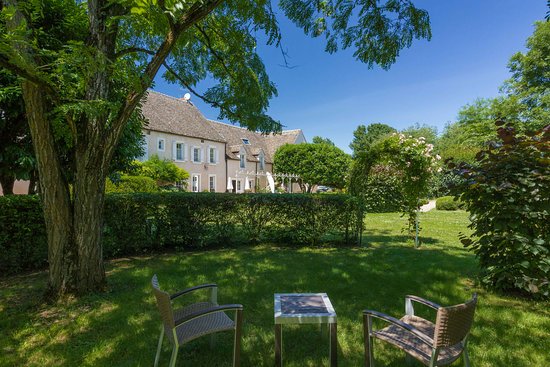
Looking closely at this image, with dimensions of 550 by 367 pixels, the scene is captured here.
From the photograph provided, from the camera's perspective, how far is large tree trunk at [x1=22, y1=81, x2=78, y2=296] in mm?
3889

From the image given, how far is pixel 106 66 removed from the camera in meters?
3.33

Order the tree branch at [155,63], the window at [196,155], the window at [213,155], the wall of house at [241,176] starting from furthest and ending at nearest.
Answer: the wall of house at [241,176] < the window at [213,155] < the window at [196,155] < the tree branch at [155,63]

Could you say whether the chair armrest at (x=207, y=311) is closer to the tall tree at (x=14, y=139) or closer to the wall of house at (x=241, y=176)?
the tall tree at (x=14, y=139)

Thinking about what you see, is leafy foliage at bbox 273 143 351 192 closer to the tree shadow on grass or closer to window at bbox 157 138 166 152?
window at bbox 157 138 166 152

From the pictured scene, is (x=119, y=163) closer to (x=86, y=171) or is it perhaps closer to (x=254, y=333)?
(x=86, y=171)

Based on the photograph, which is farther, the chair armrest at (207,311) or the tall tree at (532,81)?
the tall tree at (532,81)

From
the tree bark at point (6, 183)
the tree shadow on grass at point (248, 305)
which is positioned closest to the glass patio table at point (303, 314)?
the tree shadow on grass at point (248, 305)

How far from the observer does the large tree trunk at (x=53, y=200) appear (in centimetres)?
389

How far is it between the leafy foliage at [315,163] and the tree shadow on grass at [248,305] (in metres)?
24.1

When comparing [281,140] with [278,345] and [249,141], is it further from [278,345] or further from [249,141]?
[278,345]

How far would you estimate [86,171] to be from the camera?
4.18 m

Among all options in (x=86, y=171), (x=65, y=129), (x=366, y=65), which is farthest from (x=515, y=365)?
(x=65, y=129)

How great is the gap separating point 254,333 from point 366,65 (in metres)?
5.18

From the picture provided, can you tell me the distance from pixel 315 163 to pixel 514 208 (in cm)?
2714
